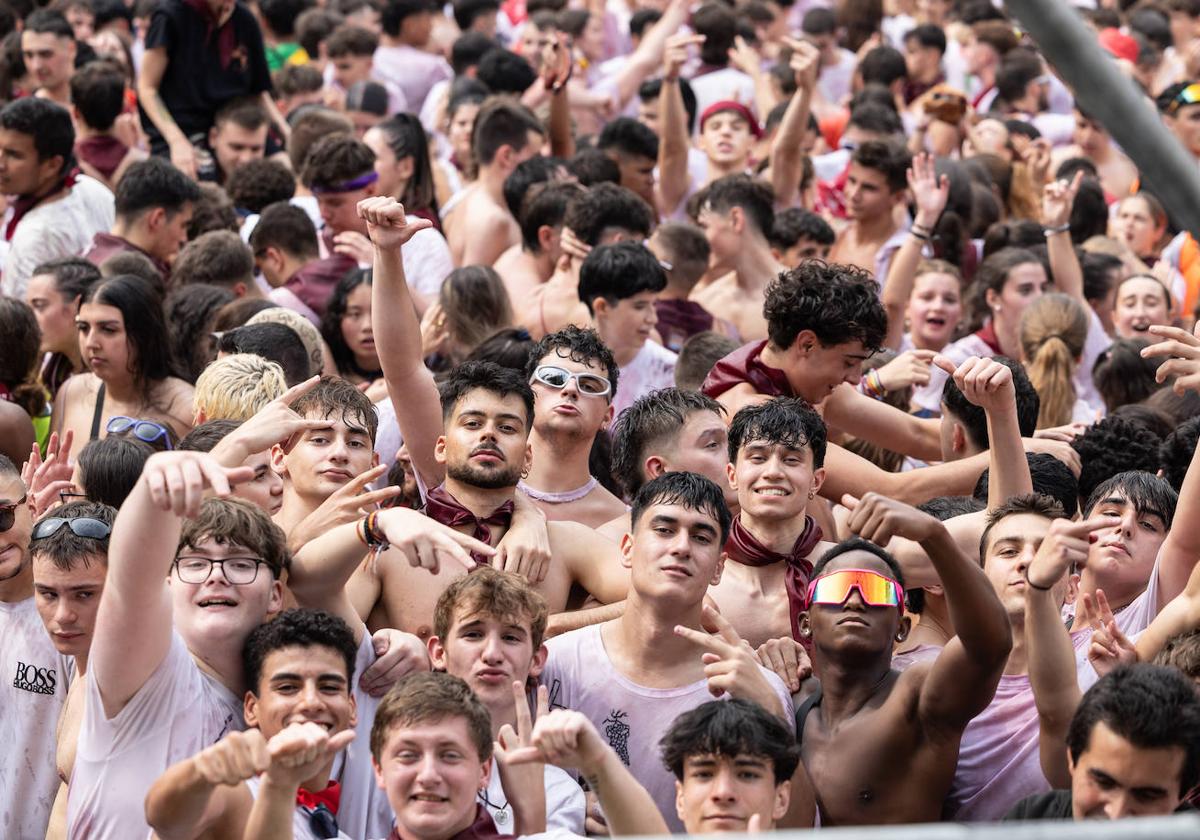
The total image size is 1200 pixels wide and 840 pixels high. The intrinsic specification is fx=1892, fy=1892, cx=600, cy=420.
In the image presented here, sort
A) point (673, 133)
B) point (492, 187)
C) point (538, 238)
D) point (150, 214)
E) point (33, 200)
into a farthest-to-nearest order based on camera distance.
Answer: point (673, 133), point (492, 187), point (33, 200), point (538, 238), point (150, 214)

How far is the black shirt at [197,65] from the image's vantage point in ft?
35.0

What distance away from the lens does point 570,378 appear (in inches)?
236

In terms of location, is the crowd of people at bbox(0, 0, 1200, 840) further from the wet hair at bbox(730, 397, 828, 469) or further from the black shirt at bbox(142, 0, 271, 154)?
the black shirt at bbox(142, 0, 271, 154)

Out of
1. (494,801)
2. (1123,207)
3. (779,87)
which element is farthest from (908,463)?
(779,87)

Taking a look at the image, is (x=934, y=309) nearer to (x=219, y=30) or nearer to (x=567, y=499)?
(x=567, y=499)

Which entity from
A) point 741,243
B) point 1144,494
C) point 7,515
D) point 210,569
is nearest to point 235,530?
point 210,569

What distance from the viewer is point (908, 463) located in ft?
24.4

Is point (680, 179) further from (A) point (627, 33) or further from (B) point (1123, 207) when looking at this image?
(A) point (627, 33)

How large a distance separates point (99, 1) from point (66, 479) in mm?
8716

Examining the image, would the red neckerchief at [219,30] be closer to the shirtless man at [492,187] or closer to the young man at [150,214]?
the shirtless man at [492,187]

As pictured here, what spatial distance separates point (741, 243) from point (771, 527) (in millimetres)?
3450

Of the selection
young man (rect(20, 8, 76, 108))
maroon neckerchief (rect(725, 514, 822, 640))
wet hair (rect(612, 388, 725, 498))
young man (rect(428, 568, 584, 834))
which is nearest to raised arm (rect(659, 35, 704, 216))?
young man (rect(20, 8, 76, 108))

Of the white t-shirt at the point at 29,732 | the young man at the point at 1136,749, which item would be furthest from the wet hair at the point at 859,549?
the white t-shirt at the point at 29,732

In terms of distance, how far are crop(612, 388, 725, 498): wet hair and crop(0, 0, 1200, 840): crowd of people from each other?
0.7 inches
